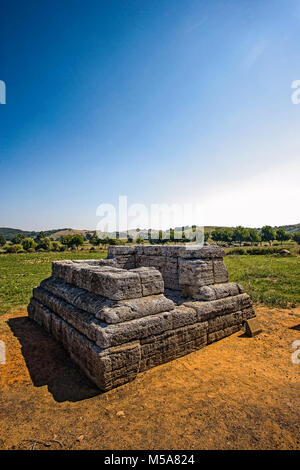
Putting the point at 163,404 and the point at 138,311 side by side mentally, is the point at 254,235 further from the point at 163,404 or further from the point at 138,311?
the point at 163,404

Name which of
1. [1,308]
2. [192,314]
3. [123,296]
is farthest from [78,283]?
[1,308]

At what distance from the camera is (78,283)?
5.95m

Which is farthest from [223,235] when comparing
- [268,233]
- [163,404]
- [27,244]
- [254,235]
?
[163,404]

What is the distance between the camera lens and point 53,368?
478 cm

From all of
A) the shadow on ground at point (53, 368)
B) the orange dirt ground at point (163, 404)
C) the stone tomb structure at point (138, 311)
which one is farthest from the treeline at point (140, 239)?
the orange dirt ground at point (163, 404)

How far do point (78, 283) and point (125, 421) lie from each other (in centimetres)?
332

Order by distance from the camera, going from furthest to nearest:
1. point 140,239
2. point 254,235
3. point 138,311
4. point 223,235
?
point 254,235 < point 223,235 < point 140,239 < point 138,311

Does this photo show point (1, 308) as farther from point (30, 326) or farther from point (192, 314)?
point (192, 314)

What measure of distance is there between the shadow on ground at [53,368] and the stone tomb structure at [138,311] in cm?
17

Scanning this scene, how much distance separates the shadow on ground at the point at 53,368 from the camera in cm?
399

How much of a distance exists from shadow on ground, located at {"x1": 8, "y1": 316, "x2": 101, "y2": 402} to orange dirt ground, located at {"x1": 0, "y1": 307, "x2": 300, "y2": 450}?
0.02 m

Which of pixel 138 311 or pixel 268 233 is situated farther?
pixel 268 233

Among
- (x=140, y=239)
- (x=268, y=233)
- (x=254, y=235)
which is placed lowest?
(x=140, y=239)

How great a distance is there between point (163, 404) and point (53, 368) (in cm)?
242
